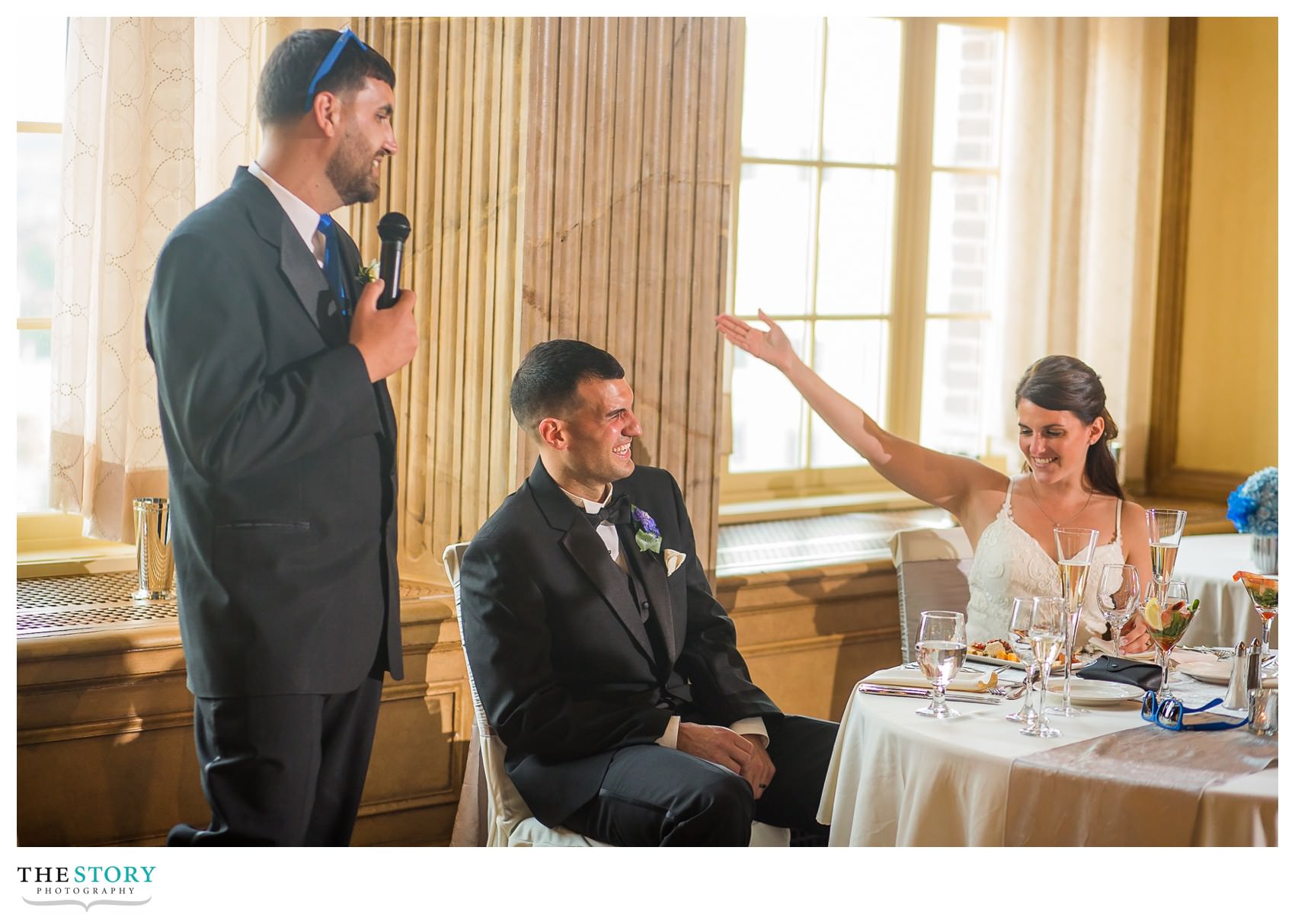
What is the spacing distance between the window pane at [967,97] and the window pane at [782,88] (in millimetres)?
479

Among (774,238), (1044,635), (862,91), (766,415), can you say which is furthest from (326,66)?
(862,91)

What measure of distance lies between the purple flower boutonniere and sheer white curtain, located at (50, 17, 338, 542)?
3.51 ft

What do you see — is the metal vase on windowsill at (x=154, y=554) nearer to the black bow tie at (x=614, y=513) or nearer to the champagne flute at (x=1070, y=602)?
the black bow tie at (x=614, y=513)

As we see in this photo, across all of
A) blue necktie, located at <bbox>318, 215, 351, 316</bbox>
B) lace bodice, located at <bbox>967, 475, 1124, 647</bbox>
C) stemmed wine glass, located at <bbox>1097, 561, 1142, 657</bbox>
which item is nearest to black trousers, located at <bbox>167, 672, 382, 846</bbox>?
blue necktie, located at <bbox>318, 215, 351, 316</bbox>

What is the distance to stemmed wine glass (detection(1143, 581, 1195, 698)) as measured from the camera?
7.49 feet

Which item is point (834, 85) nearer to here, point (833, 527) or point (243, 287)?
point (833, 527)

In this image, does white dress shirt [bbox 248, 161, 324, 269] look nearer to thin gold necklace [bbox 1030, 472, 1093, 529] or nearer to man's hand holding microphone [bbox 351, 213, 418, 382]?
man's hand holding microphone [bbox 351, 213, 418, 382]

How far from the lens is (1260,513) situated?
3543mm

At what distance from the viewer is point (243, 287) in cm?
222

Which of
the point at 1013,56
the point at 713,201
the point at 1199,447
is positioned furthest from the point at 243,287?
the point at 1199,447

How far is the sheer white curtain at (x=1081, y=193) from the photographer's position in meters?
4.30

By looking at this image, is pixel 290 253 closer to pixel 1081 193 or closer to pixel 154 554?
pixel 154 554
